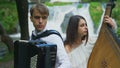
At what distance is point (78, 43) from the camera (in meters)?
3.35

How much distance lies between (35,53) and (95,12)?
11643 millimetres

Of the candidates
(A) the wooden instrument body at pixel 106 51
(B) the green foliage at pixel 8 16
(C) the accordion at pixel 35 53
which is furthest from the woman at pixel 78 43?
(B) the green foliage at pixel 8 16

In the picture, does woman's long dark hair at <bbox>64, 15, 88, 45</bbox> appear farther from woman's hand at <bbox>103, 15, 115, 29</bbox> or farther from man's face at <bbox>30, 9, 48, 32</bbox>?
woman's hand at <bbox>103, 15, 115, 29</bbox>

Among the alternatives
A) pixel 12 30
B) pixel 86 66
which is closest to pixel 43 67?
pixel 86 66

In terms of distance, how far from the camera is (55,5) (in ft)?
46.3

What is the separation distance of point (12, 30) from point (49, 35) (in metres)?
10.8

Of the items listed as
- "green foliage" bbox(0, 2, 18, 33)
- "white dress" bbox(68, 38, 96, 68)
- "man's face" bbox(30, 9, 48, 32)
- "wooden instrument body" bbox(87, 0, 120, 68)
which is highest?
"man's face" bbox(30, 9, 48, 32)

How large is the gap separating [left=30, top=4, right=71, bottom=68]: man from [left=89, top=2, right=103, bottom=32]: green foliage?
10.8m

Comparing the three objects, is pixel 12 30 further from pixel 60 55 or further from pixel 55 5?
pixel 60 55

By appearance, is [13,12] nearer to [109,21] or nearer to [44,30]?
[44,30]

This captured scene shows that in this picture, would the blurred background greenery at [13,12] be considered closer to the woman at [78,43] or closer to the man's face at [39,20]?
the woman at [78,43]

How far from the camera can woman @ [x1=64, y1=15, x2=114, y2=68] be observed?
3234 mm

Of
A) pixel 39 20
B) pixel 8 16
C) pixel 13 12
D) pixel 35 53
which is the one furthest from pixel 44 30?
pixel 8 16

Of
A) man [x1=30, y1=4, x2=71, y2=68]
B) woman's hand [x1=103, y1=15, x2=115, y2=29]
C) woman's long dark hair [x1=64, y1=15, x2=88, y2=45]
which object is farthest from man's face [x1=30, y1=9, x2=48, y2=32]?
woman's hand [x1=103, y1=15, x2=115, y2=29]
